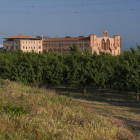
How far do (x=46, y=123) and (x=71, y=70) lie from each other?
89.9 feet

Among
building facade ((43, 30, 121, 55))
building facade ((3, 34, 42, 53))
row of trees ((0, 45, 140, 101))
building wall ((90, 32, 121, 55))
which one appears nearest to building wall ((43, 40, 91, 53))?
building facade ((43, 30, 121, 55))

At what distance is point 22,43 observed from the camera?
8275cm

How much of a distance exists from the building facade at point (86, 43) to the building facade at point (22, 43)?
3.65 meters

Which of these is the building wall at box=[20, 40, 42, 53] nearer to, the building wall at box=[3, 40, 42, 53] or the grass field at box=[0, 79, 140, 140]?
the building wall at box=[3, 40, 42, 53]

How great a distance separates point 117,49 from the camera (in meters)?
95.9

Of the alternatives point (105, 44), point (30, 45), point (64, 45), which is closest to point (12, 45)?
point (30, 45)

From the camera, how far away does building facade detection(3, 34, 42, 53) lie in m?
82.8

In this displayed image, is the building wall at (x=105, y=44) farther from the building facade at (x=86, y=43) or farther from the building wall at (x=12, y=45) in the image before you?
the building wall at (x=12, y=45)

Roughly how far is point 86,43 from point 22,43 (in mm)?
24036

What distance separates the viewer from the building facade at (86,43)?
81.9 meters

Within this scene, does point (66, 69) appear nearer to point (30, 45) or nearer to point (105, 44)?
point (30, 45)

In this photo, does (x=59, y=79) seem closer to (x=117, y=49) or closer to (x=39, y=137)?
(x=39, y=137)

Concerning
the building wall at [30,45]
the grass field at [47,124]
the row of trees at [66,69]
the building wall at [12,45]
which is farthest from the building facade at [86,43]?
the grass field at [47,124]

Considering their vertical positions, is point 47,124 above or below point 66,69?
below
